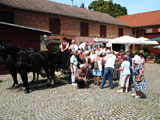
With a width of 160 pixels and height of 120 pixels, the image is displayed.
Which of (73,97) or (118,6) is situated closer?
(73,97)

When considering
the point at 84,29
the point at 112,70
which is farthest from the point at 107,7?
the point at 112,70

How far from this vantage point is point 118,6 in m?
47.3

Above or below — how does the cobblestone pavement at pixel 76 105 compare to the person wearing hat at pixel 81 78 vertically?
below

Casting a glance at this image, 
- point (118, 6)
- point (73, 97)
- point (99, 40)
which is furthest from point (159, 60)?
point (118, 6)

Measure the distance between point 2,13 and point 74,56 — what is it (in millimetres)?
11534

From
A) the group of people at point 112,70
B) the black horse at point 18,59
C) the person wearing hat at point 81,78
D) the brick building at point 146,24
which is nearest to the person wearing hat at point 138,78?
the group of people at point 112,70

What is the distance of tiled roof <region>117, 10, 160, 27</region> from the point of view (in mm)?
31917

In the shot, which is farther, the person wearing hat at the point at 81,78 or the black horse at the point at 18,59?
the person wearing hat at the point at 81,78

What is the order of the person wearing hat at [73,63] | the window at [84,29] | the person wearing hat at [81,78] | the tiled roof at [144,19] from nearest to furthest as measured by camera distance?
the person wearing hat at [81,78] < the person wearing hat at [73,63] < the window at [84,29] < the tiled roof at [144,19]

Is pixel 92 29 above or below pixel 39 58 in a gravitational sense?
above

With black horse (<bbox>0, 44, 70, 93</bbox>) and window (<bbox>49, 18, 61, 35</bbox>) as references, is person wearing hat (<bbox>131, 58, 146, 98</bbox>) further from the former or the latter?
window (<bbox>49, 18, 61, 35</bbox>)

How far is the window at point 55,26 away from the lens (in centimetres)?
1917

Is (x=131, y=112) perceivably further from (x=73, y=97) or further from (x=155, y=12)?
(x=155, y=12)

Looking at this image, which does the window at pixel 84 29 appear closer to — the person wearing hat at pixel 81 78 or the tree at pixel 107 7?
the person wearing hat at pixel 81 78
